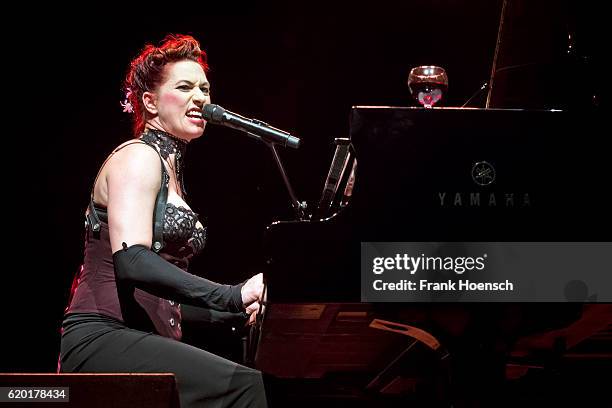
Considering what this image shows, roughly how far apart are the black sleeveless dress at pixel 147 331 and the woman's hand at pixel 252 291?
175 millimetres

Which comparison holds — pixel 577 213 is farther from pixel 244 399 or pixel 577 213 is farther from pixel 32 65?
pixel 32 65

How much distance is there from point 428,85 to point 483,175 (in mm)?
452

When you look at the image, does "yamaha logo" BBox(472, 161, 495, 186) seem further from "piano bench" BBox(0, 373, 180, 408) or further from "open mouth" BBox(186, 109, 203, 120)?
"open mouth" BBox(186, 109, 203, 120)

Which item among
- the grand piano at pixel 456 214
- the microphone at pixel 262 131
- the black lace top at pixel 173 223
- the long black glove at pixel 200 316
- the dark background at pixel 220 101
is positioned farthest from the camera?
the dark background at pixel 220 101

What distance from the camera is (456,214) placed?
2131 mm

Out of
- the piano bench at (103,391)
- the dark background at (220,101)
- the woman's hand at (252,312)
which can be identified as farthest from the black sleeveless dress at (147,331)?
the dark background at (220,101)

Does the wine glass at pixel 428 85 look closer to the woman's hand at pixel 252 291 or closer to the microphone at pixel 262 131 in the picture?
the microphone at pixel 262 131

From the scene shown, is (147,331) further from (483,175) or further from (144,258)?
(483,175)

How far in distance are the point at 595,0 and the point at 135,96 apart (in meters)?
1.53

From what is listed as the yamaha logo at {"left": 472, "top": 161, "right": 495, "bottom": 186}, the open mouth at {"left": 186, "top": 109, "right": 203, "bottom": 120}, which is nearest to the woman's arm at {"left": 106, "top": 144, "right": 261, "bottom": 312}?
the open mouth at {"left": 186, "top": 109, "right": 203, "bottom": 120}

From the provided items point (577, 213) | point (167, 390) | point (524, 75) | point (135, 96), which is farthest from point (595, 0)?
point (167, 390)

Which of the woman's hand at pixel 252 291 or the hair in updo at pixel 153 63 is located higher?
the hair in updo at pixel 153 63

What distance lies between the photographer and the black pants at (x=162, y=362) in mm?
2268

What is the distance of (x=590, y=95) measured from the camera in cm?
258
